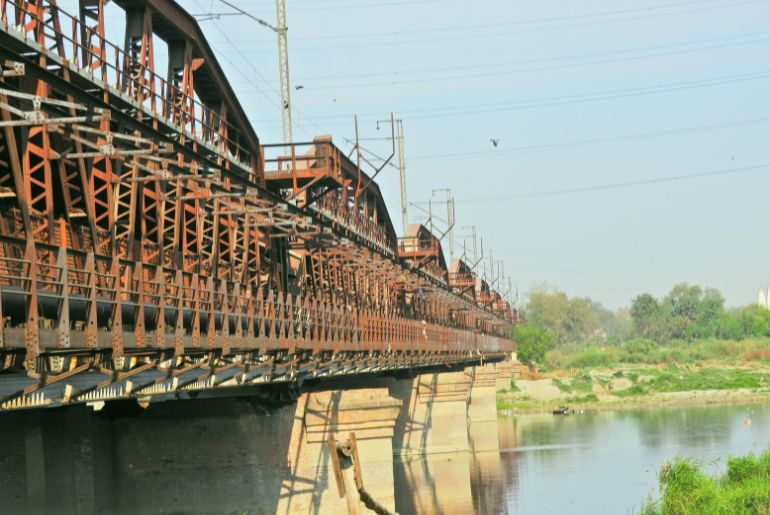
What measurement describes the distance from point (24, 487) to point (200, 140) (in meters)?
13.2

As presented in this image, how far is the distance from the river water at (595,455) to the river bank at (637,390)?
1034 cm

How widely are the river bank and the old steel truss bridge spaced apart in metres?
45.5

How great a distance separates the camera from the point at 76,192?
30.1 m

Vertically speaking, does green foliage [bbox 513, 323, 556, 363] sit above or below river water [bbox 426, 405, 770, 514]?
above

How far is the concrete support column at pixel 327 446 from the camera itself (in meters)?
32.8

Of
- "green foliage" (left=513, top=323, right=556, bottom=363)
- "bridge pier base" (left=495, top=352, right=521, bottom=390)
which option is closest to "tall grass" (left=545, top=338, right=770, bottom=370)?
"green foliage" (left=513, top=323, right=556, bottom=363)

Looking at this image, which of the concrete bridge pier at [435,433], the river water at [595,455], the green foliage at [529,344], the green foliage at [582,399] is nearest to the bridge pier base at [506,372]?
the green foliage at [582,399]

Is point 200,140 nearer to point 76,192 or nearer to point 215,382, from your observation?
point 76,192

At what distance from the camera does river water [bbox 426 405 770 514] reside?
→ 44500 mm

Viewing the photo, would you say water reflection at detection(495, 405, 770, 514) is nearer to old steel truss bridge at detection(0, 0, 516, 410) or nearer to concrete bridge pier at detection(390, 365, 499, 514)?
concrete bridge pier at detection(390, 365, 499, 514)

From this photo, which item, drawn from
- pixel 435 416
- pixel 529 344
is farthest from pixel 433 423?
pixel 529 344

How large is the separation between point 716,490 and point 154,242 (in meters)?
17.0

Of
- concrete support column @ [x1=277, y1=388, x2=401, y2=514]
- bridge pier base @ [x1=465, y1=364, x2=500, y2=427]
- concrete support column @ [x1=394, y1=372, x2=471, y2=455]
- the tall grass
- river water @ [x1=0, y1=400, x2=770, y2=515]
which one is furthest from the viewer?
the tall grass

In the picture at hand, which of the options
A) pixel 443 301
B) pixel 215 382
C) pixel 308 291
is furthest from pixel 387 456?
pixel 443 301
